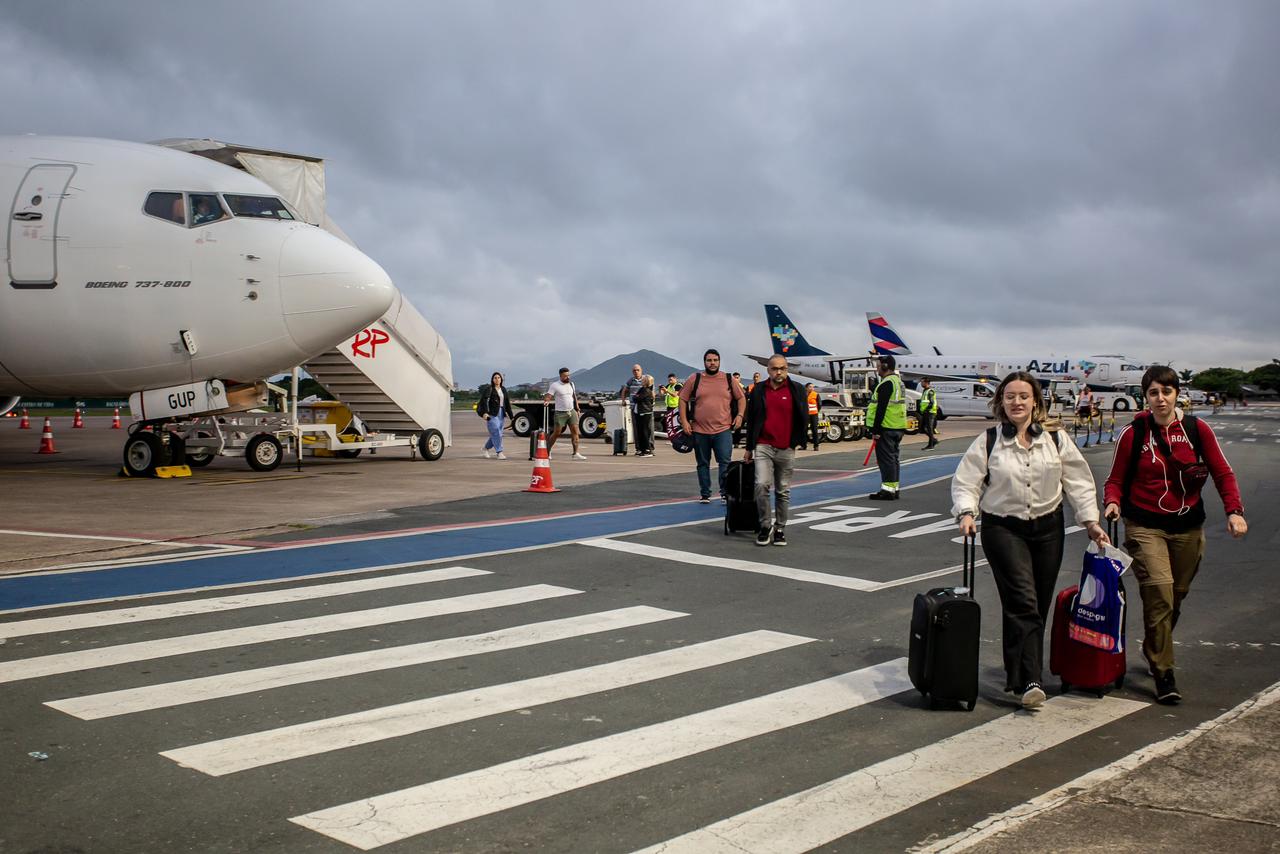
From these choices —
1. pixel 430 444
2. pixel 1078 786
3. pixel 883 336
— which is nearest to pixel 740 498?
pixel 1078 786

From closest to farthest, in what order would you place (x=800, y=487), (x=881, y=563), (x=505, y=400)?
(x=881, y=563), (x=800, y=487), (x=505, y=400)

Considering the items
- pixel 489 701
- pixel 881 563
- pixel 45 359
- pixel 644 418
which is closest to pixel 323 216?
pixel 45 359

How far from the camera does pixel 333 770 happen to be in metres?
4.53

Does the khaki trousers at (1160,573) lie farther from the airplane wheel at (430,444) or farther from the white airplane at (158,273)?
the airplane wheel at (430,444)

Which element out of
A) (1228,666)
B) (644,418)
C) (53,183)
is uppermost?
(53,183)

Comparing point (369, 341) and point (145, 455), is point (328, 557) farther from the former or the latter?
point (369, 341)

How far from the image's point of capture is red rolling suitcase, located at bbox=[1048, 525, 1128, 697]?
18.8ft

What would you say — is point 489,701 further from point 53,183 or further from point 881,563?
point 53,183

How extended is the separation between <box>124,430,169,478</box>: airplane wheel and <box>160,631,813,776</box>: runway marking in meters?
13.5

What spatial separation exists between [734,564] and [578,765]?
5.19 metres

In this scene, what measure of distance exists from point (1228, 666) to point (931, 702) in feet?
7.22

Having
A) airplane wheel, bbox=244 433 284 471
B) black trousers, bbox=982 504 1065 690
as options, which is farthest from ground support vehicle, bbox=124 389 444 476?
black trousers, bbox=982 504 1065 690

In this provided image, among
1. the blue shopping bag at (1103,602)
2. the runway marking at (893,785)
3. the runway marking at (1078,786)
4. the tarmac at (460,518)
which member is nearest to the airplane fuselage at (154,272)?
the tarmac at (460,518)

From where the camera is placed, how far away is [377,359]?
2011cm
